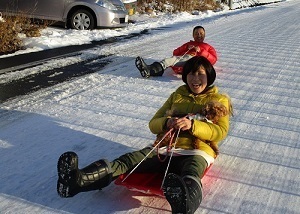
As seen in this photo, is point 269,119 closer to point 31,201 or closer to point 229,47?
point 31,201

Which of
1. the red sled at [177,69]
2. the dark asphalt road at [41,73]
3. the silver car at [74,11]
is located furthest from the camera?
the silver car at [74,11]

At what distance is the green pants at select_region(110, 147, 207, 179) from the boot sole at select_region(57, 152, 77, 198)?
1.03ft

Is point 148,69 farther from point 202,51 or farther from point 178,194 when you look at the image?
point 178,194

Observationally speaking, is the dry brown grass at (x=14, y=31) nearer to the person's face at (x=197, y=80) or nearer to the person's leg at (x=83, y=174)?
the person's face at (x=197, y=80)

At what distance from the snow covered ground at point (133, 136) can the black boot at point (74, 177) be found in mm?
150

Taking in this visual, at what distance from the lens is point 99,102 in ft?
16.0

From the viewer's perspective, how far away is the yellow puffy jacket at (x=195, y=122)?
2874mm

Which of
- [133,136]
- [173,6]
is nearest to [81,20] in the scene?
[133,136]

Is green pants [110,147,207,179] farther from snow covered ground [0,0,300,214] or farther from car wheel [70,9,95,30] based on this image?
car wheel [70,9,95,30]

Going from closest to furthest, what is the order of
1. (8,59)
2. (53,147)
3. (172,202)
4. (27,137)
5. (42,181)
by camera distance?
(172,202) → (42,181) → (53,147) → (27,137) → (8,59)

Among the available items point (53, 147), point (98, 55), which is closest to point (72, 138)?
point (53, 147)

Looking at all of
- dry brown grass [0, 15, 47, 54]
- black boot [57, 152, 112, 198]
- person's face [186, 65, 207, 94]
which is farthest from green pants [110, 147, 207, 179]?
dry brown grass [0, 15, 47, 54]

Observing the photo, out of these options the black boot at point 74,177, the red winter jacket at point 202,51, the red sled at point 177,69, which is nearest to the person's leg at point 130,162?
the black boot at point 74,177

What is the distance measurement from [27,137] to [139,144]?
3.44 ft
